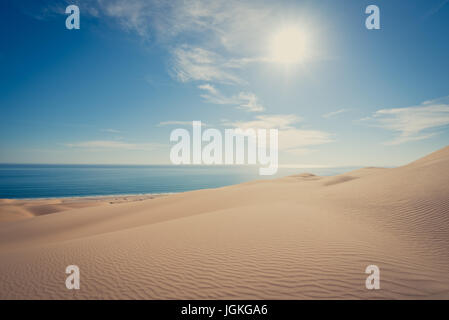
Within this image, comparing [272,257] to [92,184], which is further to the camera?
[92,184]

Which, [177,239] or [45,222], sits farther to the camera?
[45,222]

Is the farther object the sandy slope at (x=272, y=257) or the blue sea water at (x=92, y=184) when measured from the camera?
the blue sea water at (x=92, y=184)

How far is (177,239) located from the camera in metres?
6.17

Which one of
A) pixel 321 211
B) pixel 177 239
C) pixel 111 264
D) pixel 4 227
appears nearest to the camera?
pixel 111 264

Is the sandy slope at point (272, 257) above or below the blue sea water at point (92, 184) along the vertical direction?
below

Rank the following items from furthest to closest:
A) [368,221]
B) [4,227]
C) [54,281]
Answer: [4,227] < [368,221] < [54,281]

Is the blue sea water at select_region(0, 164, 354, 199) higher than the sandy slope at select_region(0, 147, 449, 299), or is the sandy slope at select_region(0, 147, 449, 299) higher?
the blue sea water at select_region(0, 164, 354, 199)

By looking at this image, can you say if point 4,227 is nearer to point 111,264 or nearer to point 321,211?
point 111,264

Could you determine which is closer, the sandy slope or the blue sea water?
the sandy slope

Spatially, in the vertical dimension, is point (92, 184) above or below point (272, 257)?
above

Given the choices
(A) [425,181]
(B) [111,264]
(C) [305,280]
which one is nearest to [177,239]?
(B) [111,264]
